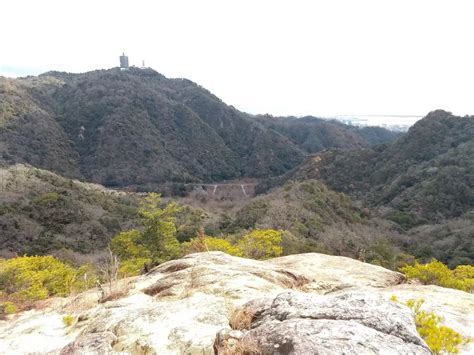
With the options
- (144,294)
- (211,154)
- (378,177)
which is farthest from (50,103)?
(144,294)

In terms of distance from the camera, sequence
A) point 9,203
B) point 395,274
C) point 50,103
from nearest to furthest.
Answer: point 395,274 → point 9,203 → point 50,103

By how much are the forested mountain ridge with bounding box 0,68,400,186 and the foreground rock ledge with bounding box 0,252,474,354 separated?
75.2 m

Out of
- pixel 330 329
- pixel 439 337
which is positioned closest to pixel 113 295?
pixel 330 329

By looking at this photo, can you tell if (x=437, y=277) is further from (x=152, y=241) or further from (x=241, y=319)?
(x=152, y=241)

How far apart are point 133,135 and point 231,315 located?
94.4 m

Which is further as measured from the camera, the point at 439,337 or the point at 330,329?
the point at 439,337

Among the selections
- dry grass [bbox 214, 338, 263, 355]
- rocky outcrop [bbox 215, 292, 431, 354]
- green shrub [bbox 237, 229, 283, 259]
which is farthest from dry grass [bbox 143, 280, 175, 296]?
green shrub [bbox 237, 229, 283, 259]

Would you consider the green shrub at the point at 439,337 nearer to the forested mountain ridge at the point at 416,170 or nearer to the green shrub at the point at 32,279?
the green shrub at the point at 32,279

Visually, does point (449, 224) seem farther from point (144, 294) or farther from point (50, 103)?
point (50, 103)

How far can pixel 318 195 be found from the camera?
132 feet

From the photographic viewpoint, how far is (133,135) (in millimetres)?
93812

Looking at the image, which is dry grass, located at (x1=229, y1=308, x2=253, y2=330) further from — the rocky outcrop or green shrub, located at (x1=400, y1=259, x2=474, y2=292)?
green shrub, located at (x1=400, y1=259, x2=474, y2=292)

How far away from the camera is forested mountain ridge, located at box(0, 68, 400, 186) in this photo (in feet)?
266

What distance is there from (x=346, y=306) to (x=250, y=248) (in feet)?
38.5
